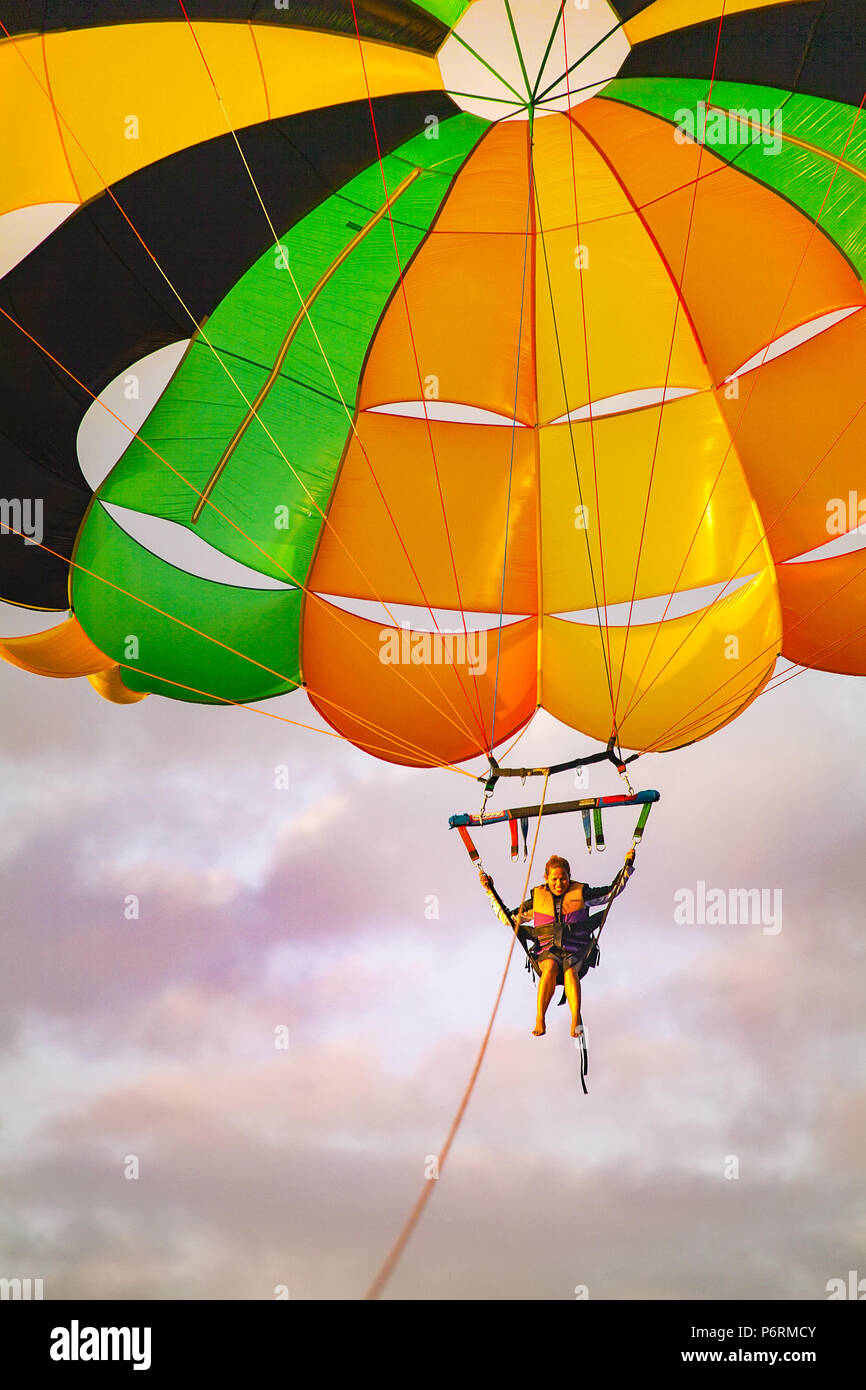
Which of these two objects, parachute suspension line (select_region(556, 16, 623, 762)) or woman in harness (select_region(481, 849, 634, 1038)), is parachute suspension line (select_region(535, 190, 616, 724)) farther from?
woman in harness (select_region(481, 849, 634, 1038))

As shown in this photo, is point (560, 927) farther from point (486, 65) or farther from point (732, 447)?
point (486, 65)

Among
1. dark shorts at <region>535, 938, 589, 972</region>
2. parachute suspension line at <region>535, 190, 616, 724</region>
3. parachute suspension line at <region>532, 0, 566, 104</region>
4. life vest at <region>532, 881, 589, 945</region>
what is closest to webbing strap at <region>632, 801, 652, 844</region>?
life vest at <region>532, 881, 589, 945</region>

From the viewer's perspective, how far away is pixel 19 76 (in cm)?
556

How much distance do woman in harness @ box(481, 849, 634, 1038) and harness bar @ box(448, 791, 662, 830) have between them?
0.19 m

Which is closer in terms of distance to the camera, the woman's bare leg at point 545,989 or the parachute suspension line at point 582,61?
the woman's bare leg at point 545,989

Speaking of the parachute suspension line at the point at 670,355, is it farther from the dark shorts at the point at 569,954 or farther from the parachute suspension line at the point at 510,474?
the dark shorts at the point at 569,954

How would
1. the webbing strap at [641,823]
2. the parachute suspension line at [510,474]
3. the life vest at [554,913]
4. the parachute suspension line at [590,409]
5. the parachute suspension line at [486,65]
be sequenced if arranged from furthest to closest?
the parachute suspension line at [510,474] < the parachute suspension line at [590,409] < the parachute suspension line at [486,65] < the life vest at [554,913] < the webbing strap at [641,823]

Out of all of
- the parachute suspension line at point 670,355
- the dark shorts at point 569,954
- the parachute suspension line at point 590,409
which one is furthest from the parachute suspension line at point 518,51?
the dark shorts at point 569,954

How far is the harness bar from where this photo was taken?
559 centimetres

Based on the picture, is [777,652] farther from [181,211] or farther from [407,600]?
[181,211]

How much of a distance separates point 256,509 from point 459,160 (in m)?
1.64

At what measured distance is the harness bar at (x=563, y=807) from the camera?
5594 mm

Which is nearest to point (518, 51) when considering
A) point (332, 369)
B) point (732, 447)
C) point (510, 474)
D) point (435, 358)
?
point (435, 358)

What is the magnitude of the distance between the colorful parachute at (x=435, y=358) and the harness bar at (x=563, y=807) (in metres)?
0.50
